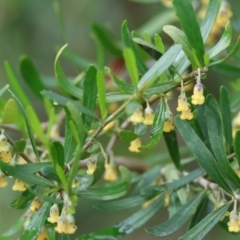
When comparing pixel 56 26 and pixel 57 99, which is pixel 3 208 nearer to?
pixel 56 26

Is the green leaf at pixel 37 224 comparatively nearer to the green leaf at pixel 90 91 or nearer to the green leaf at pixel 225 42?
the green leaf at pixel 90 91

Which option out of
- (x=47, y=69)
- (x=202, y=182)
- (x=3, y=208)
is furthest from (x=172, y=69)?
(x=47, y=69)

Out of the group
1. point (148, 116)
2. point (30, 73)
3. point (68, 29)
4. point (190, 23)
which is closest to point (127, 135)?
point (148, 116)

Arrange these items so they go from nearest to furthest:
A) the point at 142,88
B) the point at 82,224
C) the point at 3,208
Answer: the point at 142,88 → the point at 3,208 → the point at 82,224

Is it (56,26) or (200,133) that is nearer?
(200,133)

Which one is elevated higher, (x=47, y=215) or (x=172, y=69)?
(x=172, y=69)

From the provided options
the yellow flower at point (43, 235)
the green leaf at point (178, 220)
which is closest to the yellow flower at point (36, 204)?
the yellow flower at point (43, 235)
